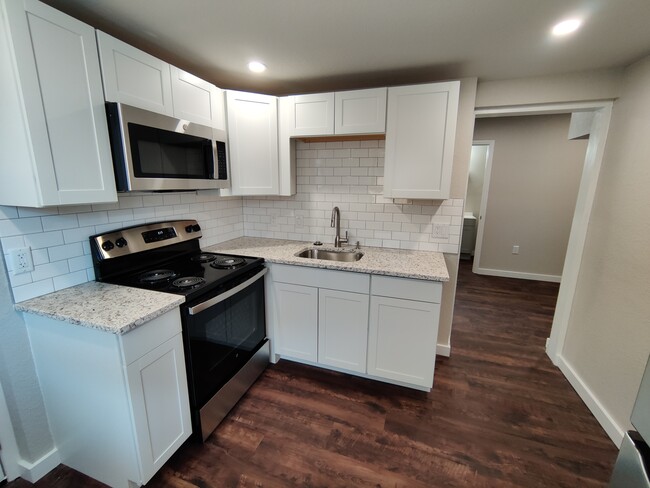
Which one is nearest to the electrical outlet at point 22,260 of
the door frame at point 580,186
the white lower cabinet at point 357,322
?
the white lower cabinet at point 357,322

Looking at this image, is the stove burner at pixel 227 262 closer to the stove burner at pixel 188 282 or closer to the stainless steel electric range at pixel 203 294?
the stainless steel electric range at pixel 203 294

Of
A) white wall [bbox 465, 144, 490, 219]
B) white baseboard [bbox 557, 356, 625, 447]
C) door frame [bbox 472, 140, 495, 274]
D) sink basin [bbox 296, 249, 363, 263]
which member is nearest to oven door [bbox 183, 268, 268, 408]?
sink basin [bbox 296, 249, 363, 263]

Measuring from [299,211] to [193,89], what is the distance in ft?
4.20

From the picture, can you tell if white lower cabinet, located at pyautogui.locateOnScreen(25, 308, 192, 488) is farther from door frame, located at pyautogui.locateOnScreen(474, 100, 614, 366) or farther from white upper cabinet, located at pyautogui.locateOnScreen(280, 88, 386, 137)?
door frame, located at pyautogui.locateOnScreen(474, 100, 614, 366)

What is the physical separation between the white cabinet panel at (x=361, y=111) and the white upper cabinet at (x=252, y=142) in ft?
1.75

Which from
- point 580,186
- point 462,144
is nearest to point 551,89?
point 462,144

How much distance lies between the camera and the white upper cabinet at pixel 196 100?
176cm

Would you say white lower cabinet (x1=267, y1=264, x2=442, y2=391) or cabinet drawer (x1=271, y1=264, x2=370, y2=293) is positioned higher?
cabinet drawer (x1=271, y1=264, x2=370, y2=293)

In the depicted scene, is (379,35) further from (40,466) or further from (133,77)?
(40,466)

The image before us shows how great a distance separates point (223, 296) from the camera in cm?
168

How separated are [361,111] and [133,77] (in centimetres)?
141

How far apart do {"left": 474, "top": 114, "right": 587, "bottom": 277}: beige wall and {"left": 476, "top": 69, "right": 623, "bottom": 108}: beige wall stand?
8.07 feet

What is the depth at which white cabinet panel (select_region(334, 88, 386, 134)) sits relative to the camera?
6.72 ft

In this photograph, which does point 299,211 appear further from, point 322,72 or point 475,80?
point 475,80
